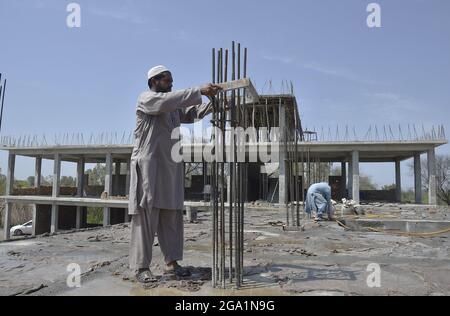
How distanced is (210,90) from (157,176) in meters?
0.78

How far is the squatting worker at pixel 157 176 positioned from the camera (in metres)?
2.89

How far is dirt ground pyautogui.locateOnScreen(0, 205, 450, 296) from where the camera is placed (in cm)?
265

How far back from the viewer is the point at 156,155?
3.04m

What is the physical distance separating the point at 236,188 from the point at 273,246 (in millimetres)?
A: 2182

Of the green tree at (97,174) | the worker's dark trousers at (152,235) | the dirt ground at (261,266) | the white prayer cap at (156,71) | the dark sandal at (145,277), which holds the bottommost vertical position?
the dirt ground at (261,266)

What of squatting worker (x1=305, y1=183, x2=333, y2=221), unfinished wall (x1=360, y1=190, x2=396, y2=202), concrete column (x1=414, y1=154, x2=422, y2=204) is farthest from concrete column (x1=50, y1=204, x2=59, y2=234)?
concrete column (x1=414, y1=154, x2=422, y2=204)

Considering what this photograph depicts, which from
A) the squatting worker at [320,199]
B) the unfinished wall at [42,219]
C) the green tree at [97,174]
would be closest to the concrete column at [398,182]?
the squatting worker at [320,199]

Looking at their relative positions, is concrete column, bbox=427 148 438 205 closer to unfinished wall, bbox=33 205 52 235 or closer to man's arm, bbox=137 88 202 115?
man's arm, bbox=137 88 202 115

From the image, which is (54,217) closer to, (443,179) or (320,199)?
(320,199)

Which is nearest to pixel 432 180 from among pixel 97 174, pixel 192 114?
pixel 192 114

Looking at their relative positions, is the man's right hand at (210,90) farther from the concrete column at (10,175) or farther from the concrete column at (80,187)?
the concrete column at (10,175)

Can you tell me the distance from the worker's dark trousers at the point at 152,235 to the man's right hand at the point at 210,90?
0.97 metres
